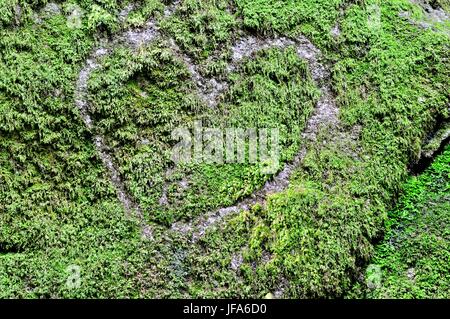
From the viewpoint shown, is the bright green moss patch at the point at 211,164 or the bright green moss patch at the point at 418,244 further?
the bright green moss patch at the point at 418,244

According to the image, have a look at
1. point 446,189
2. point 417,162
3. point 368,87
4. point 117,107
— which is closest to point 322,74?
point 368,87

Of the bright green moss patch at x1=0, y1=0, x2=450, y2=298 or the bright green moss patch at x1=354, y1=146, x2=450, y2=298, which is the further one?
the bright green moss patch at x1=354, y1=146, x2=450, y2=298

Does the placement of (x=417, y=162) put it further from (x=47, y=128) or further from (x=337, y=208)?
(x=47, y=128)

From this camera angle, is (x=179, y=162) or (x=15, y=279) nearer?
(x=15, y=279)

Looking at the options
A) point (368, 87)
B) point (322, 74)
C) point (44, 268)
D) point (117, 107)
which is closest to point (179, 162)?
point (117, 107)

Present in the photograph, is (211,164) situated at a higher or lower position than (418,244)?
higher

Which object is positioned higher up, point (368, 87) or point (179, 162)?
point (368, 87)
